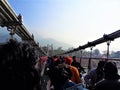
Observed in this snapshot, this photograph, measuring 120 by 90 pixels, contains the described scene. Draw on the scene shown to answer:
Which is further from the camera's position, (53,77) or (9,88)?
(53,77)

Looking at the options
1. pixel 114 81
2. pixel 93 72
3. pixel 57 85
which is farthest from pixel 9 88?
pixel 93 72

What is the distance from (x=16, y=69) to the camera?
284 cm

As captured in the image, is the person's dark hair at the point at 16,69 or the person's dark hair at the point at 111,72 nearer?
the person's dark hair at the point at 16,69

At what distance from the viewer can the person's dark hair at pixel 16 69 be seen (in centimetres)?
282

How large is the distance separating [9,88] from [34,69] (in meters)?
0.22

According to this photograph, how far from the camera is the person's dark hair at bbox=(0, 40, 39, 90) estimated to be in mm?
2820

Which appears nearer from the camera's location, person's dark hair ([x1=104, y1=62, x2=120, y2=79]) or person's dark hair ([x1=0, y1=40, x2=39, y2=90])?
person's dark hair ([x1=0, y1=40, x2=39, y2=90])

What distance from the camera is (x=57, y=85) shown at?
6516 mm

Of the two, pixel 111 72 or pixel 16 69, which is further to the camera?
pixel 111 72

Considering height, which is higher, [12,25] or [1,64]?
[12,25]

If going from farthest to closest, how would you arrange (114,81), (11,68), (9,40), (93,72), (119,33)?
(93,72) < (119,33) < (114,81) < (9,40) < (11,68)

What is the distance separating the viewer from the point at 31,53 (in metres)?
2.95

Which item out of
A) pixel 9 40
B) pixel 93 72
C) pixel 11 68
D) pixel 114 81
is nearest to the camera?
pixel 11 68

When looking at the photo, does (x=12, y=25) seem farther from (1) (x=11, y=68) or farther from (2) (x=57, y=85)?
(1) (x=11, y=68)
